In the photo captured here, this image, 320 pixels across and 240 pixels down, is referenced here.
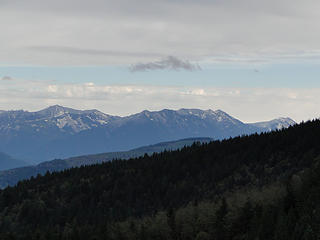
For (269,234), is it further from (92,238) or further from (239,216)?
(92,238)

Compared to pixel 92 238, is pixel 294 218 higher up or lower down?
higher up

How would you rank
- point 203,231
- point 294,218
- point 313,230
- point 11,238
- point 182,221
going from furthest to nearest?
1. point 11,238
2. point 182,221
3. point 203,231
4. point 294,218
5. point 313,230

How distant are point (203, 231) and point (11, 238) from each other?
61.1 m

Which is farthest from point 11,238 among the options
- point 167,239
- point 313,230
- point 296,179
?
point 313,230

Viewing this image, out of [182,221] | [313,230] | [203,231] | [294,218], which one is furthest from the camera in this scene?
[182,221]

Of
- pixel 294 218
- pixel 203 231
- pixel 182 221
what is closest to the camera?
pixel 294 218

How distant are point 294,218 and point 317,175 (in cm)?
2507

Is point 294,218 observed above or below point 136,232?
above

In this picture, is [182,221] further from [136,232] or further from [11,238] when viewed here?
[11,238]

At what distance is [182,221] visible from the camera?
511 ft

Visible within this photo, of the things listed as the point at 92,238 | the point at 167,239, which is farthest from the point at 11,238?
the point at 167,239

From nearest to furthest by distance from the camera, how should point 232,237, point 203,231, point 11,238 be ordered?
point 232,237, point 203,231, point 11,238

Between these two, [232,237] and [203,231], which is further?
[203,231]

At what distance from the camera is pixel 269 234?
376 ft
